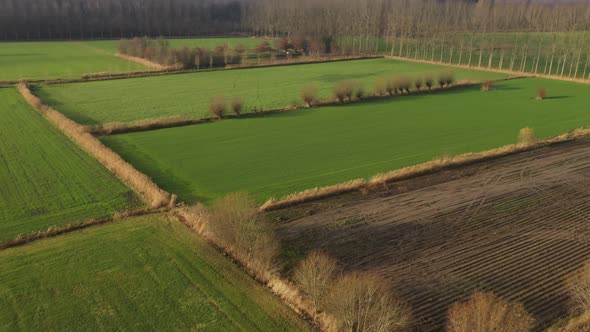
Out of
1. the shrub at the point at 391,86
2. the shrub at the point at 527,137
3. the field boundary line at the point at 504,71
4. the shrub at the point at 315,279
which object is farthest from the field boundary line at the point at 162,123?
the field boundary line at the point at 504,71

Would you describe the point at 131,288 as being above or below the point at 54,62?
below

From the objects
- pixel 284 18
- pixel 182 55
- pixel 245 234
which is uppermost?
pixel 284 18

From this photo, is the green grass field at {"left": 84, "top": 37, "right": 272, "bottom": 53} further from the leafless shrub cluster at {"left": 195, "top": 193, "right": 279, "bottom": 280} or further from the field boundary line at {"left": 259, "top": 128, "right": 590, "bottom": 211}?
the leafless shrub cluster at {"left": 195, "top": 193, "right": 279, "bottom": 280}

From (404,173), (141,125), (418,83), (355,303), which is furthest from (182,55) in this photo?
(355,303)

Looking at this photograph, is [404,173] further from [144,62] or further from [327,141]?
[144,62]

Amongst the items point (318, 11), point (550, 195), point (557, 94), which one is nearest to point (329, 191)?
point (550, 195)

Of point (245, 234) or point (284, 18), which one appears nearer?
point (245, 234)

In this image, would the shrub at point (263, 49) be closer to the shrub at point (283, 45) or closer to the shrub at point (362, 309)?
the shrub at point (283, 45)

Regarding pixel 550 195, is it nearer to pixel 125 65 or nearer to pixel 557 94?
pixel 557 94
